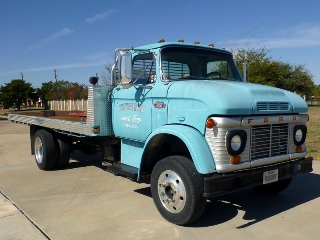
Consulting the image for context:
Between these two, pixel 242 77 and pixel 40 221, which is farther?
pixel 242 77

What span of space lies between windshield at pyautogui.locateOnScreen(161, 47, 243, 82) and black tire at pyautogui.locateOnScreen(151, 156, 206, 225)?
1.36 metres

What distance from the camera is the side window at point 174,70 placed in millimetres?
5152

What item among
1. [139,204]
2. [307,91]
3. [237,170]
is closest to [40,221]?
[139,204]

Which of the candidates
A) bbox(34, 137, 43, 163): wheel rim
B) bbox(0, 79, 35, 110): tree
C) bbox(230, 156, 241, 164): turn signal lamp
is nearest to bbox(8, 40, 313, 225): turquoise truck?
bbox(230, 156, 241, 164): turn signal lamp

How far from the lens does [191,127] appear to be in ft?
14.3

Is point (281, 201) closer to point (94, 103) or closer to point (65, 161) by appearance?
point (94, 103)

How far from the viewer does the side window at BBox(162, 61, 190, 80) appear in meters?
5.15

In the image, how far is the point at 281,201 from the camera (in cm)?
549

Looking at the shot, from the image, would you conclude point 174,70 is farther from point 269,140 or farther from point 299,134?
point 299,134

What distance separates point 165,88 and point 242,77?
1863 mm

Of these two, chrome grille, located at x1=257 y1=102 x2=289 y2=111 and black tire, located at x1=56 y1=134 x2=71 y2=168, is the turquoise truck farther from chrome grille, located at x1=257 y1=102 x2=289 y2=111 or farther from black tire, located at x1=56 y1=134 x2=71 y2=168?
black tire, located at x1=56 y1=134 x2=71 y2=168

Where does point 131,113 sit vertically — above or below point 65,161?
above

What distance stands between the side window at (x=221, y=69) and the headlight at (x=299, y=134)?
4.94 ft

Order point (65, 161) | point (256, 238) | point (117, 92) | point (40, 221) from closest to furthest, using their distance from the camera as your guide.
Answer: point (256, 238), point (40, 221), point (117, 92), point (65, 161)
